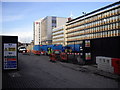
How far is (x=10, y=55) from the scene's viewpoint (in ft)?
40.5

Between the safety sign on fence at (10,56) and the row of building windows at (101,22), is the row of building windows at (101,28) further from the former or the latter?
the safety sign on fence at (10,56)

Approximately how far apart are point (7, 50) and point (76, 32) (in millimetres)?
85227

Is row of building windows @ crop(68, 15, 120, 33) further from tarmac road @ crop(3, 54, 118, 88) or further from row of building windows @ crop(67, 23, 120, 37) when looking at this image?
tarmac road @ crop(3, 54, 118, 88)

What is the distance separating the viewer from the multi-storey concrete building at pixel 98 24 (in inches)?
2493

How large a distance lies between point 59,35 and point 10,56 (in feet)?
341

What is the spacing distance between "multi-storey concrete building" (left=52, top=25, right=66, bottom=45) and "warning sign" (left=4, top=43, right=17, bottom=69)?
9776 cm

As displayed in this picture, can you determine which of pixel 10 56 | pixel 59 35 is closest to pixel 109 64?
pixel 10 56

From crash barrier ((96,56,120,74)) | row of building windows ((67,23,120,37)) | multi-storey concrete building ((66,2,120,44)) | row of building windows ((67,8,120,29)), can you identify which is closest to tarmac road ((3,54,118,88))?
crash barrier ((96,56,120,74))

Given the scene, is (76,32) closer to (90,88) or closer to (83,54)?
(83,54)

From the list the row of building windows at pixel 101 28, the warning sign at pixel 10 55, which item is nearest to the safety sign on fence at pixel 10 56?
the warning sign at pixel 10 55

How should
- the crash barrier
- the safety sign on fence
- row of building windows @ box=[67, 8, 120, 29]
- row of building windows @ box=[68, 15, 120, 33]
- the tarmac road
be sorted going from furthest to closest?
row of building windows @ box=[67, 8, 120, 29] → row of building windows @ box=[68, 15, 120, 33] → the safety sign on fence → the crash barrier → the tarmac road

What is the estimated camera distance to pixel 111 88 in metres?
7.29

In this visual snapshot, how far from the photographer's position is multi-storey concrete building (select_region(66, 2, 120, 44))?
6333 cm

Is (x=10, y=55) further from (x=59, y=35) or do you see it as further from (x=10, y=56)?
(x=59, y=35)
